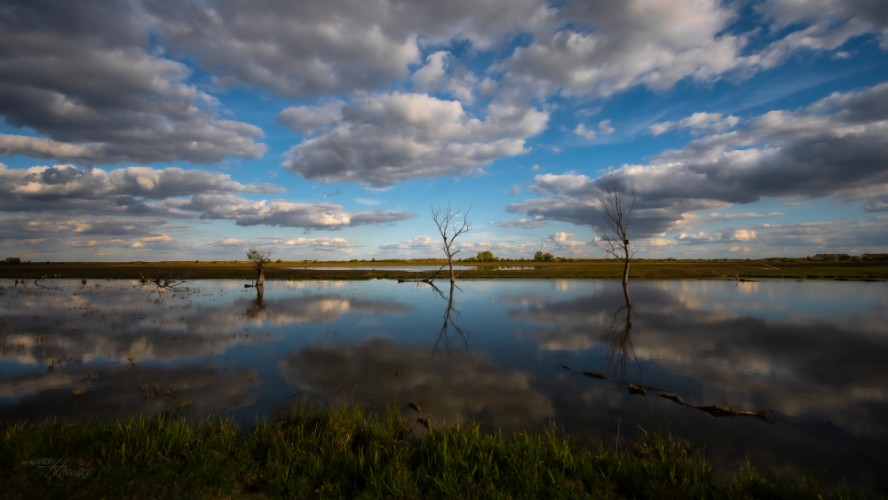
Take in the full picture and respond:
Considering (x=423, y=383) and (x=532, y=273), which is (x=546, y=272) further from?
(x=423, y=383)

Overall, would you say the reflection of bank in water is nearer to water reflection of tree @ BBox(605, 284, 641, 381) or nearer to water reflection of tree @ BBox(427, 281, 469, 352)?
water reflection of tree @ BBox(427, 281, 469, 352)

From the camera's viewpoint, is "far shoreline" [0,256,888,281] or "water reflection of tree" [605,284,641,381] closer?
"water reflection of tree" [605,284,641,381]

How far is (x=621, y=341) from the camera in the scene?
17.1 m

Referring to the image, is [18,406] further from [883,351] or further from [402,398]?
[883,351]

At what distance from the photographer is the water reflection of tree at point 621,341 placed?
14047mm

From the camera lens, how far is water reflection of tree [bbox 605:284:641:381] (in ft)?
46.1

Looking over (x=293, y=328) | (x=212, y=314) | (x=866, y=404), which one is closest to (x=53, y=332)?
(x=212, y=314)

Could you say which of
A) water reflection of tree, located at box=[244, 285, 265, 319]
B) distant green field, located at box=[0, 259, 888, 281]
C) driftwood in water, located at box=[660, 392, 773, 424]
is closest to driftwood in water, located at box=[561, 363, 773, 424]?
driftwood in water, located at box=[660, 392, 773, 424]

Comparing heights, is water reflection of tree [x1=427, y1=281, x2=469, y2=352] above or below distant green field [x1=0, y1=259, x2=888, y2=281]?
below

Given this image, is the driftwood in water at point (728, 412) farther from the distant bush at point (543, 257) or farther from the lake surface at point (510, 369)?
the distant bush at point (543, 257)

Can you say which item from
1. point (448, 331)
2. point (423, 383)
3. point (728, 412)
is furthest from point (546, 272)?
point (728, 412)

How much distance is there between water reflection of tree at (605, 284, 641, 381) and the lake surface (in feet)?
0.35

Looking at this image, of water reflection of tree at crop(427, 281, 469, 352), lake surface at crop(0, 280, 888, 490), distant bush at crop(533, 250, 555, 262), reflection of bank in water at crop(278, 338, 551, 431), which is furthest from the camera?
distant bush at crop(533, 250, 555, 262)

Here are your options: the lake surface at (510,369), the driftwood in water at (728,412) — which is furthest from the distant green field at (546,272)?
the driftwood in water at (728,412)
